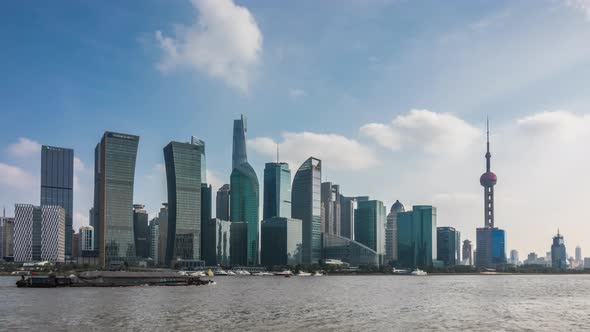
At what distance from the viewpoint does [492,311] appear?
123 metres

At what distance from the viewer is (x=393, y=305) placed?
437 ft

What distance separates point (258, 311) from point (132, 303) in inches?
1268

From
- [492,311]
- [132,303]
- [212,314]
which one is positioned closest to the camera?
[212,314]

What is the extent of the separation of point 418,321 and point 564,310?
1699 inches

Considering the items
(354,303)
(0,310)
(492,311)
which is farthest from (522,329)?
(0,310)

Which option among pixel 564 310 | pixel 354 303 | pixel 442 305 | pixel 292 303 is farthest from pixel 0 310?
pixel 564 310

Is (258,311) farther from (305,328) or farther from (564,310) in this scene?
(564,310)

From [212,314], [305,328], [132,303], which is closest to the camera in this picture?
[305,328]

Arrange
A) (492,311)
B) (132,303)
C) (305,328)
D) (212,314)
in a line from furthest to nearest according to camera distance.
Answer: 1. (132,303)
2. (492,311)
3. (212,314)
4. (305,328)

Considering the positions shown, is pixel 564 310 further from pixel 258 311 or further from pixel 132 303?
pixel 132 303

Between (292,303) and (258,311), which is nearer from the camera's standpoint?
(258,311)

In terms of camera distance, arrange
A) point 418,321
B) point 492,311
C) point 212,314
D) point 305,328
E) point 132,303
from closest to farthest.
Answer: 1. point 305,328
2. point 418,321
3. point 212,314
4. point 492,311
5. point 132,303

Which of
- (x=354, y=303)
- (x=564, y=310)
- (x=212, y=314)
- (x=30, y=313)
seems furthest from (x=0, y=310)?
(x=564, y=310)

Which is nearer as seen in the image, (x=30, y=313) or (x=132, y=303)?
(x=30, y=313)
